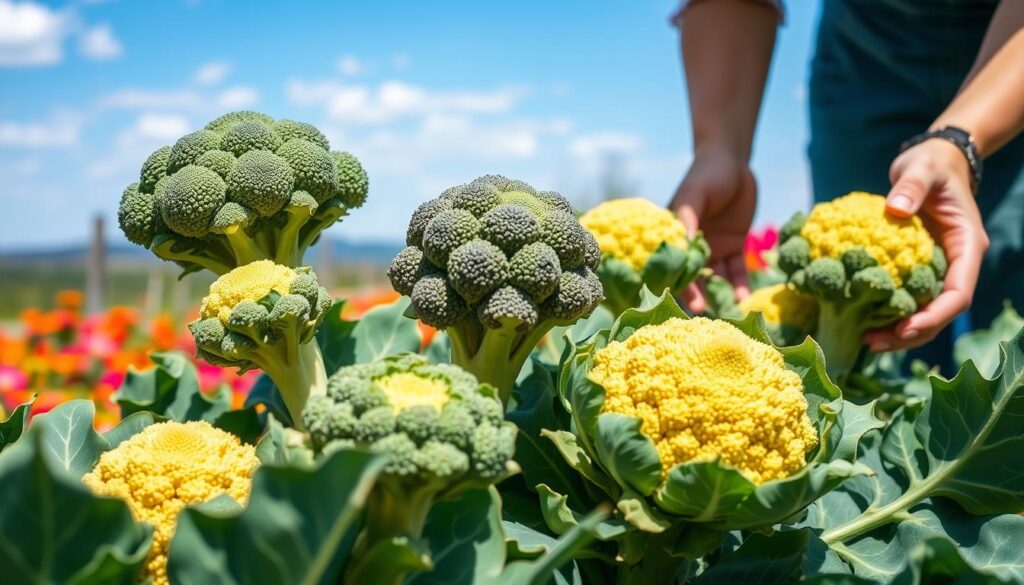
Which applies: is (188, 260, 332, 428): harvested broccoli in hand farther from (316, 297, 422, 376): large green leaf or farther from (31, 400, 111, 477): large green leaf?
(316, 297, 422, 376): large green leaf

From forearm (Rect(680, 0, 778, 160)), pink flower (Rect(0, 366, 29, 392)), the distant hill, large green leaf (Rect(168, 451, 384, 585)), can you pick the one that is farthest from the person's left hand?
Answer: the distant hill

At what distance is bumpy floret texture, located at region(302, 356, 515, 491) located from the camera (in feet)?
2.42

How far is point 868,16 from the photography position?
2576mm

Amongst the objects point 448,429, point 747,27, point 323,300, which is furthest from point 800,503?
point 747,27

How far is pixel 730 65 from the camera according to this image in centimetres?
233

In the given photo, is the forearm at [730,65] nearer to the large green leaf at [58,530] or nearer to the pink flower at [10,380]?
the large green leaf at [58,530]

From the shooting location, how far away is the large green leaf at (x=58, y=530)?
0.67 meters

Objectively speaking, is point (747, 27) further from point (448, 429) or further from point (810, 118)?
point (448, 429)

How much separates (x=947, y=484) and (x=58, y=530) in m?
1.06

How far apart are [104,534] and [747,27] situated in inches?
83.3

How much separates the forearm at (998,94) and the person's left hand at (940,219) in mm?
96

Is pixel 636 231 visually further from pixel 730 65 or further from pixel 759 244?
pixel 759 244

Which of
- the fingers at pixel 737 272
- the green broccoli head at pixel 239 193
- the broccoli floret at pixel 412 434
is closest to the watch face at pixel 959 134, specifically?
the fingers at pixel 737 272

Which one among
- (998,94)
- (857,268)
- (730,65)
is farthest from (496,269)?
(730,65)
